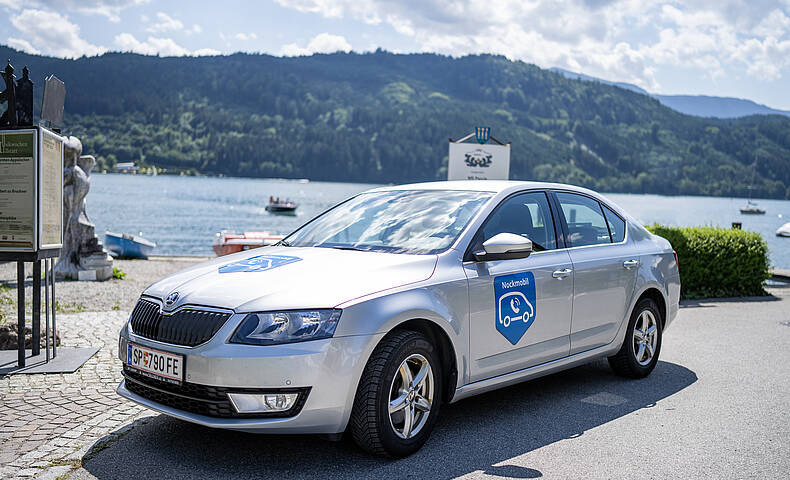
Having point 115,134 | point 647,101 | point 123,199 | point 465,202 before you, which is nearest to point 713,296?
point 465,202

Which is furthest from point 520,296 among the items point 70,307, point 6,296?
point 6,296

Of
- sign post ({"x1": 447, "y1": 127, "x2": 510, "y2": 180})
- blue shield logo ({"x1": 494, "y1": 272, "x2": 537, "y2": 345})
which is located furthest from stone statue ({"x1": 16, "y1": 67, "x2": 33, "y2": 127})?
sign post ({"x1": 447, "y1": 127, "x2": 510, "y2": 180})

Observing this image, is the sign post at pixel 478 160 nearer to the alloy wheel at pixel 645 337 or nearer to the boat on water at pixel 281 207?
the alloy wheel at pixel 645 337

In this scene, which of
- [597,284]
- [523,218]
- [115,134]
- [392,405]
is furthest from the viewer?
[115,134]

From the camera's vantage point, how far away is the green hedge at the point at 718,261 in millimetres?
12508

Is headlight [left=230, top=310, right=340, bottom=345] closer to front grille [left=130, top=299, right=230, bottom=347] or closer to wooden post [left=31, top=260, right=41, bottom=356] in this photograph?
front grille [left=130, top=299, right=230, bottom=347]

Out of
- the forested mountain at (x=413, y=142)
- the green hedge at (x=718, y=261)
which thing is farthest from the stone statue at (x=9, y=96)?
the forested mountain at (x=413, y=142)

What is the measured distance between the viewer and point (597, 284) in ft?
18.2

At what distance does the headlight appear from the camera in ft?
12.0

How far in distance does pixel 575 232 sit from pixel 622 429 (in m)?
1.58

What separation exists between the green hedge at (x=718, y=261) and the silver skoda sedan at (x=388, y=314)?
7190 mm

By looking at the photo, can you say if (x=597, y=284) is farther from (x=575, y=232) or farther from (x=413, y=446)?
(x=413, y=446)

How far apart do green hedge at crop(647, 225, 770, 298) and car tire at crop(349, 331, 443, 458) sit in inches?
370

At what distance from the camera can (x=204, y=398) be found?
3.71 metres
